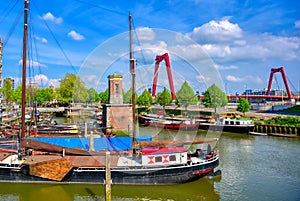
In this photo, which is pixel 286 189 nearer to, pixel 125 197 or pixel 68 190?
pixel 125 197

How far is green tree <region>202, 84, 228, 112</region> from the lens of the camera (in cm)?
6956

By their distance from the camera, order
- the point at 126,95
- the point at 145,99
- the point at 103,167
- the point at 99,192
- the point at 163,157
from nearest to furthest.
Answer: the point at 99,192 < the point at 103,167 < the point at 163,157 < the point at 126,95 < the point at 145,99

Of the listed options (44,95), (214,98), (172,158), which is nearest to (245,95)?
(214,98)

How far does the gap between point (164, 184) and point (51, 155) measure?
32.6ft

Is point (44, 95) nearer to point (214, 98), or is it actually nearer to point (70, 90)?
point (70, 90)

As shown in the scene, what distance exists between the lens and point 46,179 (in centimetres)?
2091

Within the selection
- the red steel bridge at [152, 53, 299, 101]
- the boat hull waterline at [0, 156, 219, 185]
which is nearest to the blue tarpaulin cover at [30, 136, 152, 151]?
the boat hull waterline at [0, 156, 219, 185]

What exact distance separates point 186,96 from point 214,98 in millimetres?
8516

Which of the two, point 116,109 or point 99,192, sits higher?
point 116,109

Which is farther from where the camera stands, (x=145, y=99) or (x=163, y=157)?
→ (x=145, y=99)

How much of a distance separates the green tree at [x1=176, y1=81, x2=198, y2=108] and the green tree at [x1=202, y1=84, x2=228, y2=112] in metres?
4.42

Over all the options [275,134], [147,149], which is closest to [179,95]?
[275,134]

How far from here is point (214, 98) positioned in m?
69.6

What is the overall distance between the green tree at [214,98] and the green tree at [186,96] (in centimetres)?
442
